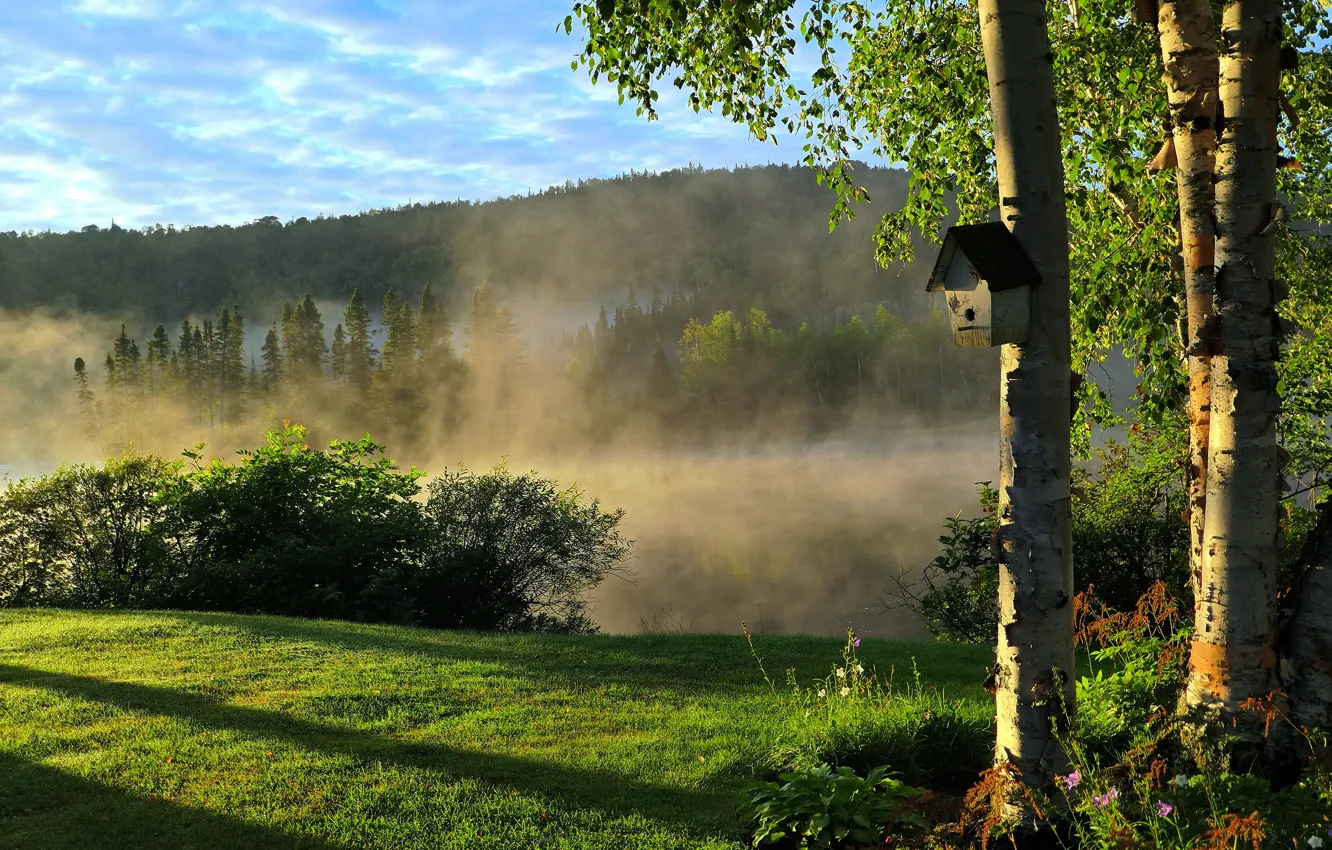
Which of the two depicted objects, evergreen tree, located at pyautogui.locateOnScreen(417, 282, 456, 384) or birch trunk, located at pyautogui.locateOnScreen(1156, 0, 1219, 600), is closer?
birch trunk, located at pyautogui.locateOnScreen(1156, 0, 1219, 600)

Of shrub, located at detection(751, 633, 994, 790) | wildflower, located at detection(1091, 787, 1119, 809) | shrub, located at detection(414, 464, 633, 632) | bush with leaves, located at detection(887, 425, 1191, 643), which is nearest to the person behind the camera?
wildflower, located at detection(1091, 787, 1119, 809)

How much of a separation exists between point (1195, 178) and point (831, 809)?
3583mm

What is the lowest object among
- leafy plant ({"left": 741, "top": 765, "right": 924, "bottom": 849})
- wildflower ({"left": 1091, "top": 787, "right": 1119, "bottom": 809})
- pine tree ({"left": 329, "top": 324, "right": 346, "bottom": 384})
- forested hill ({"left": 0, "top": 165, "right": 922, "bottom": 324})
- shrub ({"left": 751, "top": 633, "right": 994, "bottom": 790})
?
shrub ({"left": 751, "top": 633, "right": 994, "bottom": 790})

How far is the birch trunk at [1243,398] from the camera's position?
401cm

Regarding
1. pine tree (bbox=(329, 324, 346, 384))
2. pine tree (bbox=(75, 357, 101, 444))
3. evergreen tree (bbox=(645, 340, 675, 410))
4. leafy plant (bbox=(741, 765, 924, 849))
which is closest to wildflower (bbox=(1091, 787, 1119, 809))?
leafy plant (bbox=(741, 765, 924, 849))

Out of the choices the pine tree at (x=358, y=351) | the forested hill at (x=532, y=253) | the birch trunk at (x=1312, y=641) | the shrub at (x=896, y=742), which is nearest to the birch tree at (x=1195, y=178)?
the birch trunk at (x=1312, y=641)

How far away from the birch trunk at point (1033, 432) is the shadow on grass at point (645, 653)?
15.1 feet

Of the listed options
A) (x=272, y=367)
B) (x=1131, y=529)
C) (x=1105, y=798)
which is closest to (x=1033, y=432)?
(x=1105, y=798)

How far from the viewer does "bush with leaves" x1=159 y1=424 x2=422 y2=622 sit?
14.1 m

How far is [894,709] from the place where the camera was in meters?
5.61

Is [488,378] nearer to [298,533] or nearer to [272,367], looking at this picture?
[272,367]

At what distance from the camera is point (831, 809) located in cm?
418

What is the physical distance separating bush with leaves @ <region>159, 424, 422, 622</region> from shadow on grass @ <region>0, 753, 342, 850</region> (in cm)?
825

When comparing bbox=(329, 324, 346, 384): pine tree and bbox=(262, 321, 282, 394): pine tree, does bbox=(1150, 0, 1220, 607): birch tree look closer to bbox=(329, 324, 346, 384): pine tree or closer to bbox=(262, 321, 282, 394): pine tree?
bbox=(329, 324, 346, 384): pine tree
